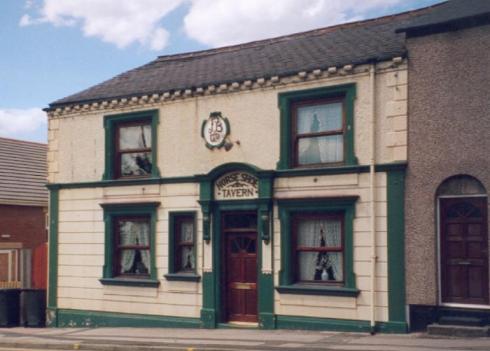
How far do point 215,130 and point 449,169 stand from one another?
5823 millimetres

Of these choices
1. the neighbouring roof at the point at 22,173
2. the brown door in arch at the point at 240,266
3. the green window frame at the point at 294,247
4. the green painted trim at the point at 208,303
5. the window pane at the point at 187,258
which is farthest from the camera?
the neighbouring roof at the point at 22,173

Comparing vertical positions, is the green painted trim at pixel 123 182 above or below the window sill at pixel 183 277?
above

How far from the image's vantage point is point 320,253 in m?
16.5

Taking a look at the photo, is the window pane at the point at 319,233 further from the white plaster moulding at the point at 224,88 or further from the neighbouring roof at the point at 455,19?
the neighbouring roof at the point at 455,19

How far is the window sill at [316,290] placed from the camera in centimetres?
1575

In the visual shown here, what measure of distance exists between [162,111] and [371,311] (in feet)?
24.0

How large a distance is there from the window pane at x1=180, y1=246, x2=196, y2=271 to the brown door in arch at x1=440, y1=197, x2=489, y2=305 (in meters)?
6.32

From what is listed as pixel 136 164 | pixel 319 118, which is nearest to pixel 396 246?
pixel 319 118

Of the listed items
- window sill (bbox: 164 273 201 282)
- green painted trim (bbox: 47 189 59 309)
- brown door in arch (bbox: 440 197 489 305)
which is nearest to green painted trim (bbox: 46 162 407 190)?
brown door in arch (bbox: 440 197 489 305)

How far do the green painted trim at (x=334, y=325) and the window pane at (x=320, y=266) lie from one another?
91cm

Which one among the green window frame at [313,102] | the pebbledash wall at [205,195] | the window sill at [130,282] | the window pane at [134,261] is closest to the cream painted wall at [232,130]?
Result: the pebbledash wall at [205,195]

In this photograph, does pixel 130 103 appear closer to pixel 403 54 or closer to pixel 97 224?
pixel 97 224

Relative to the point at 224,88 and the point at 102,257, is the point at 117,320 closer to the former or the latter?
the point at 102,257

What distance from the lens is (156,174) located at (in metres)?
18.8
